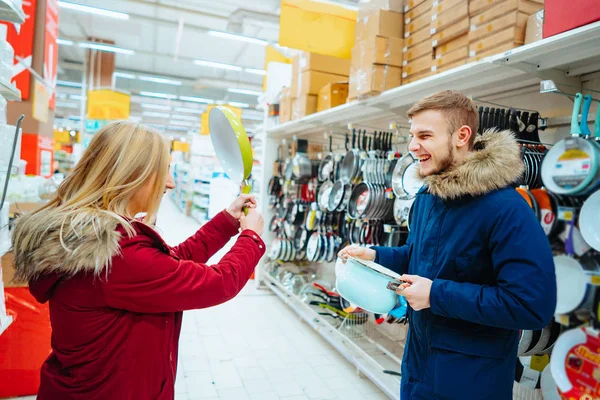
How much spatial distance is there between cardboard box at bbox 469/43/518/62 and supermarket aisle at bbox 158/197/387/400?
2.20 meters

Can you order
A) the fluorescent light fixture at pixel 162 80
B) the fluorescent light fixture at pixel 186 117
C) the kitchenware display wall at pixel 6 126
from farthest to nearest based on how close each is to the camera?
the fluorescent light fixture at pixel 186 117 < the fluorescent light fixture at pixel 162 80 < the kitchenware display wall at pixel 6 126

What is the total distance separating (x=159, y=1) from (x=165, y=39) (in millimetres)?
2624

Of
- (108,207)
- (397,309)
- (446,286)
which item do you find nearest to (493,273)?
(446,286)

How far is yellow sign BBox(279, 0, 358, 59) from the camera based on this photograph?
3.55m

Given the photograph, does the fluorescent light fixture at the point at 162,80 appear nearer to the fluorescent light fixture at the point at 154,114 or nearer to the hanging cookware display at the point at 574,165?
the fluorescent light fixture at the point at 154,114

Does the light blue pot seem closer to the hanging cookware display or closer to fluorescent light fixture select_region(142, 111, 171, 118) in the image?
the hanging cookware display

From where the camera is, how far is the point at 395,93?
8.59ft

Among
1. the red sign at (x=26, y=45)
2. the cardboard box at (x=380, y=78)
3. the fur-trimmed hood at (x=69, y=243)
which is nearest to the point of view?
the fur-trimmed hood at (x=69, y=243)

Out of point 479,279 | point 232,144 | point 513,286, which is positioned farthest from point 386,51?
point 513,286

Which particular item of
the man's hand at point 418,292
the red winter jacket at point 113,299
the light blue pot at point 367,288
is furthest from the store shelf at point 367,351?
the red winter jacket at point 113,299

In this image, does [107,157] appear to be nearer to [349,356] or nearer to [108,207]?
[108,207]

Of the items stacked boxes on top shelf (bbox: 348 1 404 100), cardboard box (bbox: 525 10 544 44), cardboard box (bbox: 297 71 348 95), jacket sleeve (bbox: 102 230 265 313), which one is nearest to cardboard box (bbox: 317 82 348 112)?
cardboard box (bbox: 297 71 348 95)

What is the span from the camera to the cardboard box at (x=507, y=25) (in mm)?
1877

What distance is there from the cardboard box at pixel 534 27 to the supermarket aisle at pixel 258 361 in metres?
2.32
